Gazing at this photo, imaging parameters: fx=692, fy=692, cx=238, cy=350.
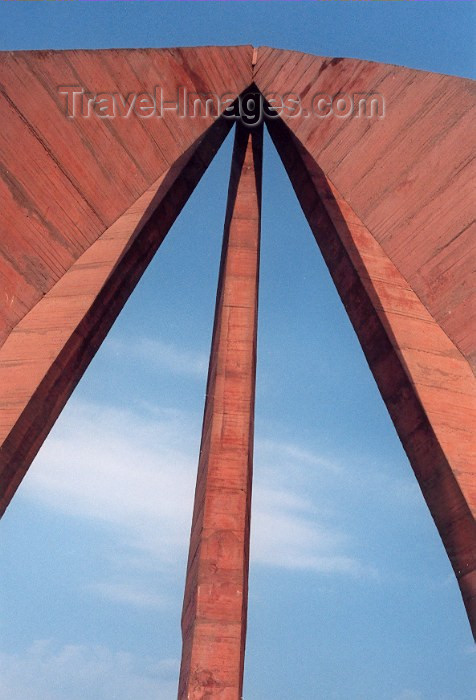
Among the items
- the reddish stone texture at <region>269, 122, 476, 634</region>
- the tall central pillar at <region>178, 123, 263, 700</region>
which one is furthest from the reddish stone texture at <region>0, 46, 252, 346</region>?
the tall central pillar at <region>178, 123, 263, 700</region>

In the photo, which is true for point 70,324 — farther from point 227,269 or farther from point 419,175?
point 419,175

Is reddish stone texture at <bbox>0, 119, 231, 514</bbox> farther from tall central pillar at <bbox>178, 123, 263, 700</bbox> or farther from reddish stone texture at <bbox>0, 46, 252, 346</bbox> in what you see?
reddish stone texture at <bbox>0, 46, 252, 346</bbox>

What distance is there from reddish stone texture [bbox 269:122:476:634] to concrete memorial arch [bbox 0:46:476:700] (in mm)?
19

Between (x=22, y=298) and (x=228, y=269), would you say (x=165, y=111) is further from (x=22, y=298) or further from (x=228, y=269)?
(x=228, y=269)

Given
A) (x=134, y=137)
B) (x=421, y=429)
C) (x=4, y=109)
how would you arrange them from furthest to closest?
1. (x=421, y=429)
2. (x=134, y=137)
3. (x=4, y=109)

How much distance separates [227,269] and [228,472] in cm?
298

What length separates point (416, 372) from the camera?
6.31m

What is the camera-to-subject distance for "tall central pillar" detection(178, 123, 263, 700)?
7254mm

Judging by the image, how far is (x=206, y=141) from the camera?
9.58 m

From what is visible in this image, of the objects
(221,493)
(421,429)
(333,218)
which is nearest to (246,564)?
(221,493)

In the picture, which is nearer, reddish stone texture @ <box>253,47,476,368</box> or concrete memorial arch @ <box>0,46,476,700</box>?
concrete memorial arch @ <box>0,46,476,700</box>

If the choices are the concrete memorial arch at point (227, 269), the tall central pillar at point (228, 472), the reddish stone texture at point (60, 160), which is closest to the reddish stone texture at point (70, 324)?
the concrete memorial arch at point (227, 269)

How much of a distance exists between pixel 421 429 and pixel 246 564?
2.89 m

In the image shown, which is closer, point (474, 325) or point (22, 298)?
point (22, 298)
